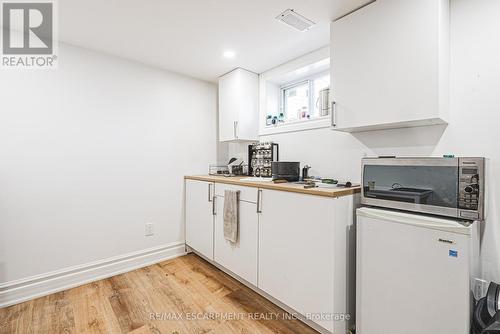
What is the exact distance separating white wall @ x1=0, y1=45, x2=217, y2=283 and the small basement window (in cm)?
109

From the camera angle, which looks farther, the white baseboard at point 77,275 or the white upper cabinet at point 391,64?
the white baseboard at point 77,275

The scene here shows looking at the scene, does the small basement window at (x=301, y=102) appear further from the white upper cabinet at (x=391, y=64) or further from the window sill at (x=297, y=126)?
the white upper cabinet at (x=391, y=64)

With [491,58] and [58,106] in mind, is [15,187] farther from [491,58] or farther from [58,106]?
[491,58]

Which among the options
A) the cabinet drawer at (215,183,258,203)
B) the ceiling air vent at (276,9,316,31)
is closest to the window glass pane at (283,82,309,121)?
the ceiling air vent at (276,9,316,31)

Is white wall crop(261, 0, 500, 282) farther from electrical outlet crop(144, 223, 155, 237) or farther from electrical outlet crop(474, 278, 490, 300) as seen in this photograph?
electrical outlet crop(144, 223, 155, 237)

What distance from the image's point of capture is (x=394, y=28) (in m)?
1.40

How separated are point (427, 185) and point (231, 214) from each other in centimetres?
143

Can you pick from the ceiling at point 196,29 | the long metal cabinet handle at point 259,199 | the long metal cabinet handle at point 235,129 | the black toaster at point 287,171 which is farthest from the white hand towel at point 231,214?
the ceiling at point 196,29

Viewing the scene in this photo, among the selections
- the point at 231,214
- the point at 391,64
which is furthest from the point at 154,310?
the point at 391,64

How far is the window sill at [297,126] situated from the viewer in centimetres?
214

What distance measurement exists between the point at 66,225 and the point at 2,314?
709 mm

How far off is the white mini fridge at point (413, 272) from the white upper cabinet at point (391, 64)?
Result: 61 cm

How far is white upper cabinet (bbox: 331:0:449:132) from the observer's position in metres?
1.29

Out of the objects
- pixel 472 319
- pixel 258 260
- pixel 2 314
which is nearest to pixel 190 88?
pixel 258 260
